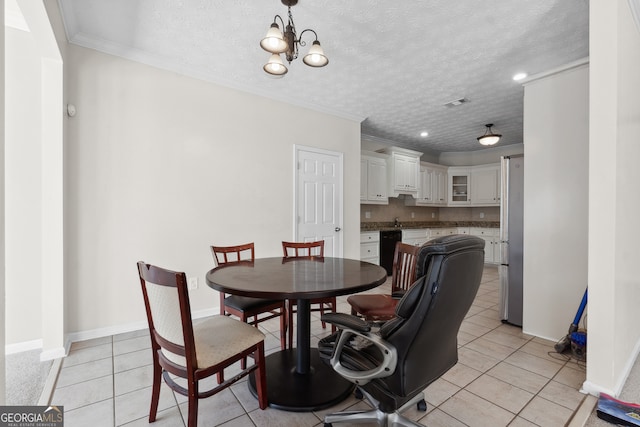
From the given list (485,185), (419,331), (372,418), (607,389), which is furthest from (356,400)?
(485,185)

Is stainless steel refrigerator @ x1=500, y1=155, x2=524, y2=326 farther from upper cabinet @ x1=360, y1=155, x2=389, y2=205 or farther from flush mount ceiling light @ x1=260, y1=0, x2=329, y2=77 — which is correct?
upper cabinet @ x1=360, y1=155, x2=389, y2=205

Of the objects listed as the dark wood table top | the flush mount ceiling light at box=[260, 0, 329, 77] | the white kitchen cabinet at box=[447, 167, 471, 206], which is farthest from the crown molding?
the white kitchen cabinet at box=[447, 167, 471, 206]

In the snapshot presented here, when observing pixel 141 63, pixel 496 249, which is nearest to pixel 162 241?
pixel 141 63

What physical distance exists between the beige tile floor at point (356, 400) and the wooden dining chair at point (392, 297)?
21.0 inches

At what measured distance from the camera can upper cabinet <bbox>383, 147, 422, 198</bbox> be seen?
227 inches

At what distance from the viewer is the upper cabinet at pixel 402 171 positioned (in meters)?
5.77

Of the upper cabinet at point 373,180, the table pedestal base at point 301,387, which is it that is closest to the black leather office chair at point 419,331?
the table pedestal base at point 301,387

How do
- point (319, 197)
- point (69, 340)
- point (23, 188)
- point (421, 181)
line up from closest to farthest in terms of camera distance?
1. point (23, 188)
2. point (69, 340)
3. point (319, 197)
4. point (421, 181)

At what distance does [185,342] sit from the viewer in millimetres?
1343

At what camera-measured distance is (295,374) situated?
2016mm

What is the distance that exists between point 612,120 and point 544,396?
69.9 inches

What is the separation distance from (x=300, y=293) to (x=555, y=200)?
259 centimetres

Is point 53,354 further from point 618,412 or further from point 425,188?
point 425,188

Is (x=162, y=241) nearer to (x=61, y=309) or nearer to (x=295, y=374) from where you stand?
(x=61, y=309)
